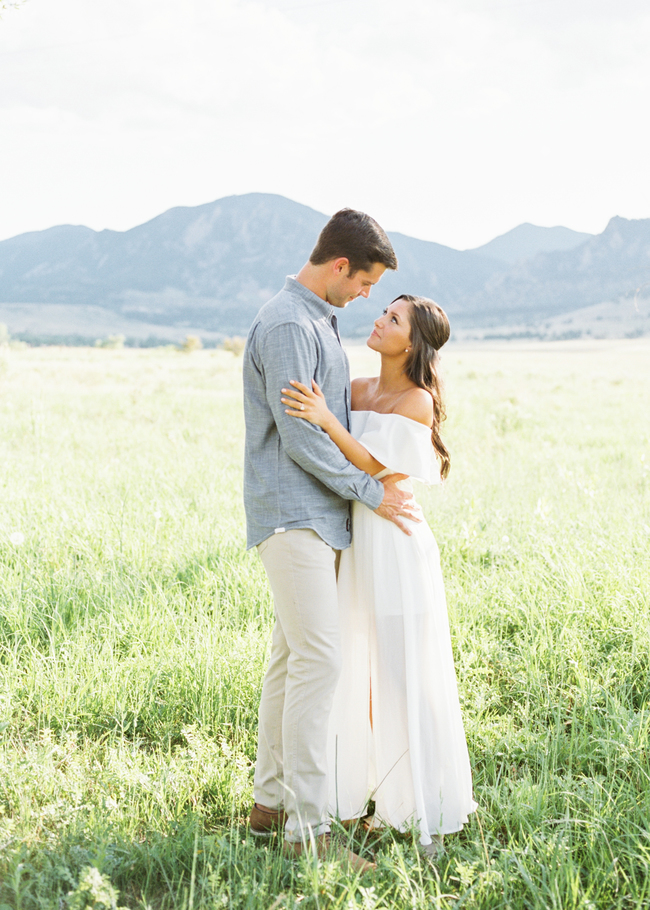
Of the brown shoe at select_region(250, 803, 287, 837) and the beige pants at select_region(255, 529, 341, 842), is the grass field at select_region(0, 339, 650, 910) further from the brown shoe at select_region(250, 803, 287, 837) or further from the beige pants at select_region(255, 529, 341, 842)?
the beige pants at select_region(255, 529, 341, 842)

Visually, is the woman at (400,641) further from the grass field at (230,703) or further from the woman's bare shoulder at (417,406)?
the grass field at (230,703)

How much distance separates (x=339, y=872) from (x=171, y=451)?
8.43 m

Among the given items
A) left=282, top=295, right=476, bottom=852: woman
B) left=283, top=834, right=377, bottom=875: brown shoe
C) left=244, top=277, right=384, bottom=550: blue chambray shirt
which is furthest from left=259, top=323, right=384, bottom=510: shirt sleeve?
left=283, top=834, right=377, bottom=875: brown shoe

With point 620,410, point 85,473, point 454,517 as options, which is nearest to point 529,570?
point 454,517


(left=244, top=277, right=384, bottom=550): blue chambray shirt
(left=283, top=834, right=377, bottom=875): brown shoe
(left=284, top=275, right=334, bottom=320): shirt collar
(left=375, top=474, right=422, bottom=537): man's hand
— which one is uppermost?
(left=284, top=275, right=334, bottom=320): shirt collar

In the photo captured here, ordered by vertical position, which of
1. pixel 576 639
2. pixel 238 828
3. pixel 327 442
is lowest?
pixel 238 828

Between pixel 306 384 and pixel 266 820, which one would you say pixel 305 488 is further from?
pixel 266 820

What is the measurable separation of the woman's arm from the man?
0.13 ft

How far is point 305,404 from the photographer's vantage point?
2652mm

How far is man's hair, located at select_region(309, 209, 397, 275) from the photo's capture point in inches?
108

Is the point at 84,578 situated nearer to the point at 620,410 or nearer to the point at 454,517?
the point at 454,517

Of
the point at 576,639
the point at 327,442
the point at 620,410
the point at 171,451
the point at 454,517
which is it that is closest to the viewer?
the point at 327,442

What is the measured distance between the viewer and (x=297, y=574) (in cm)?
272

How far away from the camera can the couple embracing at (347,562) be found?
8.90ft
